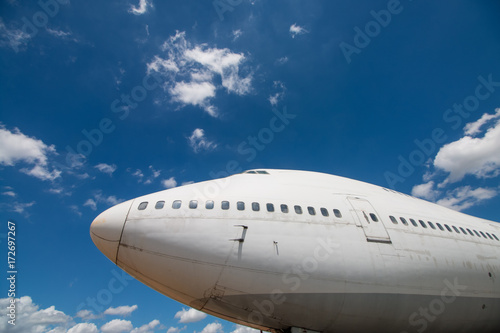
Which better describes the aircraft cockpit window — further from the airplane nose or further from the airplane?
the airplane nose

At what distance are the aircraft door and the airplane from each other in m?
0.05

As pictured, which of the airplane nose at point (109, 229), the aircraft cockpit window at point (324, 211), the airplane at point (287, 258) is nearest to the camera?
the airplane at point (287, 258)

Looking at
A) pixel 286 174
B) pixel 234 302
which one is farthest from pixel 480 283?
pixel 234 302

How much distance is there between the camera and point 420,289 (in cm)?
932

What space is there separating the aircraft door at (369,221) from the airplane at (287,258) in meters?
0.05

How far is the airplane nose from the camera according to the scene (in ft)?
27.3

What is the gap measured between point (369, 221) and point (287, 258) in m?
3.70

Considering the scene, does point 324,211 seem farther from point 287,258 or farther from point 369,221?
point 287,258

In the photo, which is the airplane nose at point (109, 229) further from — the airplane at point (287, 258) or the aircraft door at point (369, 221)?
the aircraft door at point (369, 221)

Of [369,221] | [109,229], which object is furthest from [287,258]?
[109,229]

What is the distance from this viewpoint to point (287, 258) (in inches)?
322

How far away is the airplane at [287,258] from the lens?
807 centimetres

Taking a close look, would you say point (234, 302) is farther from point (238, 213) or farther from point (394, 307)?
point (394, 307)

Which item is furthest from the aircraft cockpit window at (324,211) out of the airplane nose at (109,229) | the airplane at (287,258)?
the airplane nose at (109,229)
